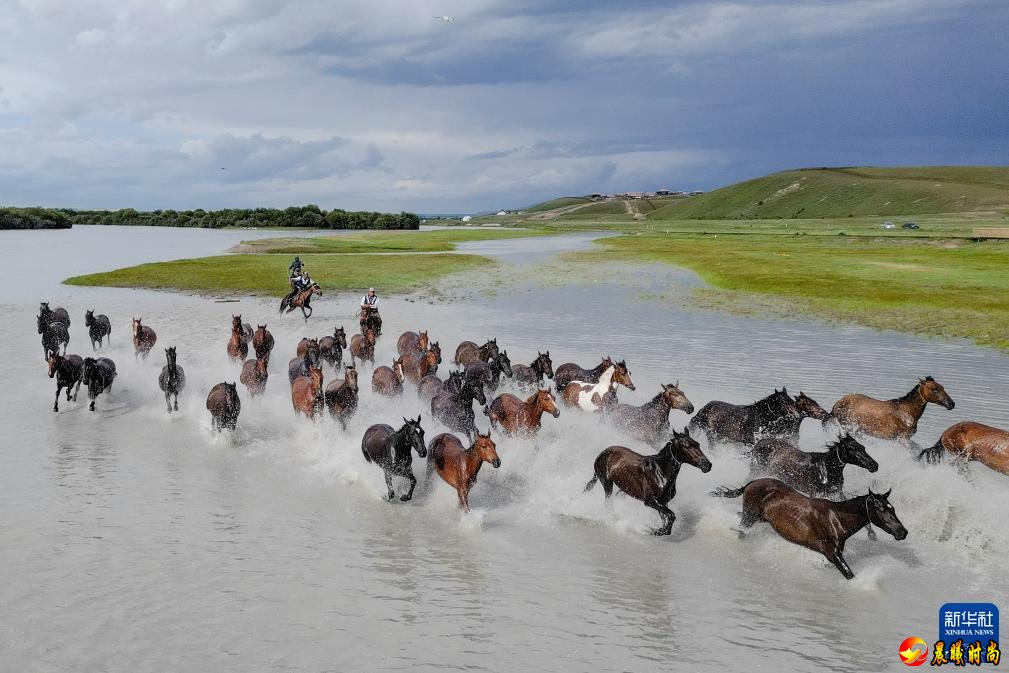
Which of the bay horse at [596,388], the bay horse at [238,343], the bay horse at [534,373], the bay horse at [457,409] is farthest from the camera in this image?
the bay horse at [238,343]

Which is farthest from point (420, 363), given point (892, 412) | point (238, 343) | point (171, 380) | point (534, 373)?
point (892, 412)

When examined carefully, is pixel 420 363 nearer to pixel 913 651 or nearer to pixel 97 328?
pixel 97 328

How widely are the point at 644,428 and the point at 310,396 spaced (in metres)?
6.20

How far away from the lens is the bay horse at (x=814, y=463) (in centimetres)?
964

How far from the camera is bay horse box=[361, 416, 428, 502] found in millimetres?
10125

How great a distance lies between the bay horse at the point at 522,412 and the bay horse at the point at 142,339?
12.0 metres

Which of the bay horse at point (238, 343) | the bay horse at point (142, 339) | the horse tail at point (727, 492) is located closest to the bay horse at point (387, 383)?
A: the bay horse at point (238, 343)

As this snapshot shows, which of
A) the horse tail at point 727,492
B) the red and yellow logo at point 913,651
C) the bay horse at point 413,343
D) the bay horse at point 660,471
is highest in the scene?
the bay horse at point 413,343

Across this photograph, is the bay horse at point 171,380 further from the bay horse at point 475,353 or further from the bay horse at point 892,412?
the bay horse at point 892,412

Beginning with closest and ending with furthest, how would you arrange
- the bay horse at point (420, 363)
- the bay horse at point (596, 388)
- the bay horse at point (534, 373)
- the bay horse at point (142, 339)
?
the bay horse at point (596, 388) → the bay horse at point (534, 373) → the bay horse at point (420, 363) → the bay horse at point (142, 339)

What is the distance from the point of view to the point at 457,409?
13195 mm

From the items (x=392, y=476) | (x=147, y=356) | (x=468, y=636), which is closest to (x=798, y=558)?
(x=468, y=636)

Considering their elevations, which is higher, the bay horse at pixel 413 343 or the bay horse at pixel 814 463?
the bay horse at pixel 413 343

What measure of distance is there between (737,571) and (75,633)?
7.22 metres
